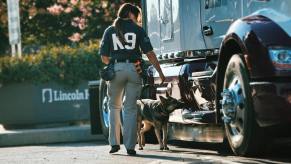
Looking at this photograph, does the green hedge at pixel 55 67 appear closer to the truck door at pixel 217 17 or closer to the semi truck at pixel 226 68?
the semi truck at pixel 226 68

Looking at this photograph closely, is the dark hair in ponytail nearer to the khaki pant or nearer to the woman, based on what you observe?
the woman

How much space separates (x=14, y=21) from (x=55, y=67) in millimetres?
3961

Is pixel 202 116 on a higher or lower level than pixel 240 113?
lower

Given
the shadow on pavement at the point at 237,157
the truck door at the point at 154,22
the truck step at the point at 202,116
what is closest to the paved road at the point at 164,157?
the shadow on pavement at the point at 237,157

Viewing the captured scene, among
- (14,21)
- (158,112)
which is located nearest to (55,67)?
(14,21)

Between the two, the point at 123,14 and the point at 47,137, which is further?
the point at 47,137

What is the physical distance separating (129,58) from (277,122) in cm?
283

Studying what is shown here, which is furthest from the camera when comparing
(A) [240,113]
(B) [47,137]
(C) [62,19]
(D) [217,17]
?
(C) [62,19]

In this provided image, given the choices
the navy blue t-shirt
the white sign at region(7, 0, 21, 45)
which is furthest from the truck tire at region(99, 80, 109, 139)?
the white sign at region(7, 0, 21, 45)

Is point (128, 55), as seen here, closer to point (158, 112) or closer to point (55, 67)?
point (158, 112)

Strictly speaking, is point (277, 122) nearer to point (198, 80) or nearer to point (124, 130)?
point (198, 80)

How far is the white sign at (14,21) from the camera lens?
21.1 metres

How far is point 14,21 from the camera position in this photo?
2127cm

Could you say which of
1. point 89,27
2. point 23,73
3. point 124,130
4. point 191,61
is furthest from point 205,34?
point 89,27
